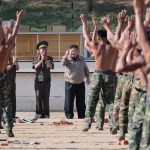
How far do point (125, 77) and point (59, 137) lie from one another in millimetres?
2247

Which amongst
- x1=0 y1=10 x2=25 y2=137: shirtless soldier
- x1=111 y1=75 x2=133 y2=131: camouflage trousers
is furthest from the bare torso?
x1=111 y1=75 x2=133 y2=131: camouflage trousers

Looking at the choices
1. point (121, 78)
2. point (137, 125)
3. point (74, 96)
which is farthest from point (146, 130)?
point (74, 96)

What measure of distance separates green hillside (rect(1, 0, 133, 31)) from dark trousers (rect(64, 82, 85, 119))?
2516cm

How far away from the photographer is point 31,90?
81.4ft

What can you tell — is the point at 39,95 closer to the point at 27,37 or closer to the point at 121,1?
the point at 27,37

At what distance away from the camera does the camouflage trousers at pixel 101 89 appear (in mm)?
16391

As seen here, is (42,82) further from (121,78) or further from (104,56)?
(121,78)

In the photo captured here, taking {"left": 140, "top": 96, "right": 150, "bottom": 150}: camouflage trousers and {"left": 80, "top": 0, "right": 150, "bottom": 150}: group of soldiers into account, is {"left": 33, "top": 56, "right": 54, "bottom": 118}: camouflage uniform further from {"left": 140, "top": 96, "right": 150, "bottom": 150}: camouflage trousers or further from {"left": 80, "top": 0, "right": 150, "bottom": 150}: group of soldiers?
{"left": 140, "top": 96, "right": 150, "bottom": 150}: camouflage trousers

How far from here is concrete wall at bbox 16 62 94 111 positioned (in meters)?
24.7

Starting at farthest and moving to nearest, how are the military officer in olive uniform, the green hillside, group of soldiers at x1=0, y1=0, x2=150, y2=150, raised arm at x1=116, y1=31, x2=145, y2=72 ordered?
1. the green hillside
2. the military officer in olive uniform
3. group of soldiers at x1=0, y1=0, x2=150, y2=150
4. raised arm at x1=116, y1=31, x2=145, y2=72

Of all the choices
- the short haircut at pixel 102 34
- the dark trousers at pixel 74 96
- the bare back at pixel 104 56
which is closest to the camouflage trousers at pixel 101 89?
the bare back at pixel 104 56

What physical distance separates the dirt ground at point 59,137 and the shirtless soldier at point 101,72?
61 cm

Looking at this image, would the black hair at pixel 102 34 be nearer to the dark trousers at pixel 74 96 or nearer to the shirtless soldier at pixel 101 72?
the shirtless soldier at pixel 101 72

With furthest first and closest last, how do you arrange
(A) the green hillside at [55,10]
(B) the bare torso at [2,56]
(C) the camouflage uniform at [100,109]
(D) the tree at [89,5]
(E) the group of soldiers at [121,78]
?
(D) the tree at [89,5], (A) the green hillside at [55,10], (C) the camouflage uniform at [100,109], (B) the bare torso at [2,56], (E) the group of soldiers at [121,78]
